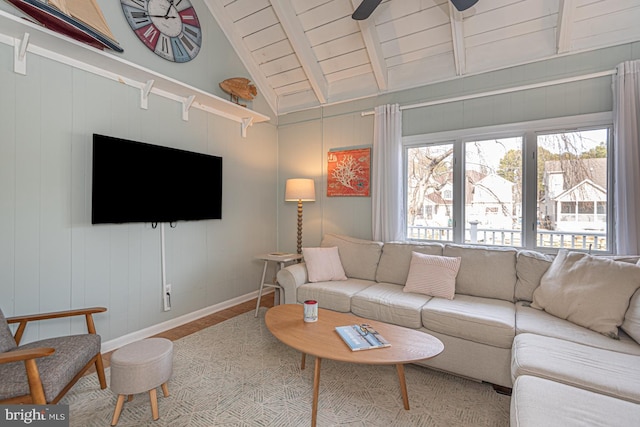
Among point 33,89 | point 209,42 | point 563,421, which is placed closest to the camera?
point 563,421

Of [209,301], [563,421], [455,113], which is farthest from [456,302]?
[209,301]

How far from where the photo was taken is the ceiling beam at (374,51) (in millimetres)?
3225

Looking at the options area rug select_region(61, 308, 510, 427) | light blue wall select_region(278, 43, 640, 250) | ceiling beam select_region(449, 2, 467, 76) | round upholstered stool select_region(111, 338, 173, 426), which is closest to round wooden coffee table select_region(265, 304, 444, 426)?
area rug select_region(61, 308, 510, 427)

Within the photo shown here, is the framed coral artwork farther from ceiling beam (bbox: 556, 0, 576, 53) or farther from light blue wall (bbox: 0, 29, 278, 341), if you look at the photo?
ceiling beam (bbox: 556, 0, 576, 53)

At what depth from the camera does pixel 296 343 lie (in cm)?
188

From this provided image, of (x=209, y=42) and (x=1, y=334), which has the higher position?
(x=209, y=42)

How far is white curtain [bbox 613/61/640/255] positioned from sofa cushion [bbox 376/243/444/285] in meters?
1.42

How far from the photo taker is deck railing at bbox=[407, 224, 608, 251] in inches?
109

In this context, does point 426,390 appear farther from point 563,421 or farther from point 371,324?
point 563,421

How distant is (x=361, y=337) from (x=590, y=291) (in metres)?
1.62

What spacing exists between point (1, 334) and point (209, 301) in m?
1.98

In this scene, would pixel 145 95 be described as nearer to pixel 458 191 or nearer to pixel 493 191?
pixel 458 191

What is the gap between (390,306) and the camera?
2.55 m

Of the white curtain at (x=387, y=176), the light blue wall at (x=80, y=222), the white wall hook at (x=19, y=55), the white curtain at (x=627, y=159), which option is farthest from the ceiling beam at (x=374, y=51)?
the white wall hook at (x=19, y=55)
